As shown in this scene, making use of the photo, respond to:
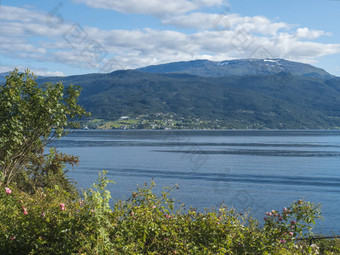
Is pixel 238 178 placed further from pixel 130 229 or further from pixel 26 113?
pixel 130 229

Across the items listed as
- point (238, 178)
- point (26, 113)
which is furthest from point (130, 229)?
point (238, 178)

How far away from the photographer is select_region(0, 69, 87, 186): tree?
506 inches

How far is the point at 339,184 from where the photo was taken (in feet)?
255

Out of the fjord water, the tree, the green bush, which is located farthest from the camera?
the fjord water

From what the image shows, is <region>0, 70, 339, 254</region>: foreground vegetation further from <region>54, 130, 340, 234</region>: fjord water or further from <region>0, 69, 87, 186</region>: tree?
<region>54, 130, 340, 234</region>: fjord water

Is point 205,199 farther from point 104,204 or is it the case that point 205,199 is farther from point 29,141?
point 104,204

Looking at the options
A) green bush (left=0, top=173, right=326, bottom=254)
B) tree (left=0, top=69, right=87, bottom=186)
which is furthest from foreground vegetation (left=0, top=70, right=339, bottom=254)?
tree (left=0, top=69, right=87, bottom=186)

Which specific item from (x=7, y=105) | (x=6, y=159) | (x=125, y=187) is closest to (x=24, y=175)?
(x=6, y=159)

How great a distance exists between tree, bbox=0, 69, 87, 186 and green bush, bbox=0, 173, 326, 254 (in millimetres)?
5619

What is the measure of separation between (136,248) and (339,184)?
8037 cm

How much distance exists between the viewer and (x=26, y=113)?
13.1m

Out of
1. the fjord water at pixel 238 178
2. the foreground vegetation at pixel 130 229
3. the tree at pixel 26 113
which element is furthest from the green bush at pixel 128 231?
the fjord water at pixel 238 178

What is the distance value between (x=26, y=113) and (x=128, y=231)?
27.2ft

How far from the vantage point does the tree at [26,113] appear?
42.1ft
